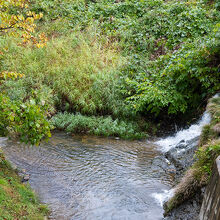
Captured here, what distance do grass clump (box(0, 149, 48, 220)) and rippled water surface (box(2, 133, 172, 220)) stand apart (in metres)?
0.33

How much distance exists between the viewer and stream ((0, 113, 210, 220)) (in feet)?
15.4

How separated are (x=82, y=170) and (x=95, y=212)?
1424 millimetres

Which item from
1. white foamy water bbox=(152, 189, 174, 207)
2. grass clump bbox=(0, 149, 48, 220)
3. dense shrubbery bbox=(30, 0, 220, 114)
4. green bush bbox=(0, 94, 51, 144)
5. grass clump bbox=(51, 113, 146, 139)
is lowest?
white foamy water bbox=(152, 189, 174, 207)

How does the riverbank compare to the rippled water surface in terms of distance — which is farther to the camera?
the rippled water surface

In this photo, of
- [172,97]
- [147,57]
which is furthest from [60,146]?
[147,57]

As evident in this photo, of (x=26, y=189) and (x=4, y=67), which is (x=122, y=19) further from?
(x=26, y=189)

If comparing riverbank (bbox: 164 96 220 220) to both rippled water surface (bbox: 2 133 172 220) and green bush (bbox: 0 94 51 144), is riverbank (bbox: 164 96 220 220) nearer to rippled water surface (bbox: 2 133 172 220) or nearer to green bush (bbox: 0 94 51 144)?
rippled water surface (bbox: 2 133 172 220)

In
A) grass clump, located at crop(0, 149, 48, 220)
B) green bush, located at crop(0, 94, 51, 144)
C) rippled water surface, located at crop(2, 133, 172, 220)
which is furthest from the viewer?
rippled water surface, located at crop(2, 133, 172, 220)

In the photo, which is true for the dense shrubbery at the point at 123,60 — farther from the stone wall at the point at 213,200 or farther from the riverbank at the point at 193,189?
the stone wall at the point at 213,200

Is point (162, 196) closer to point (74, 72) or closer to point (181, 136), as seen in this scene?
point (181, 136)

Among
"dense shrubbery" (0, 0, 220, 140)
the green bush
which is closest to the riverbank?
the green bush

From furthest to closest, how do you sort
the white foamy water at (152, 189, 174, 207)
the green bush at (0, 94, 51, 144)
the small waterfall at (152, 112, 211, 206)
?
the small waterfall at (152, 112, 211, 206) → the white foamy water at (152, 189, 174, 207) → the green bush at (0, 94, 51, 144)

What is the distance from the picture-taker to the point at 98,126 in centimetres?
816

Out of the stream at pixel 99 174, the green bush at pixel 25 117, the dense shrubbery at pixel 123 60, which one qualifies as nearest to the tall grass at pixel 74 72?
the dense shrubbery at pixel 123 60
